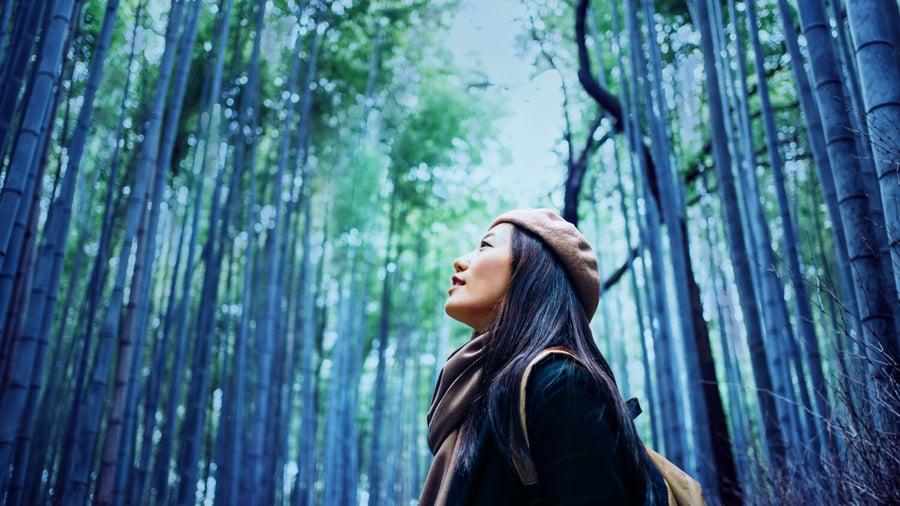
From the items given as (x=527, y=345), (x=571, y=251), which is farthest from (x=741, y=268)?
(x=527, y=345)

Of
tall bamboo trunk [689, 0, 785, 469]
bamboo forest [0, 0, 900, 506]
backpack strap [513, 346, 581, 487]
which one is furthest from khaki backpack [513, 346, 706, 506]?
tall bamboo trunk [689, 0, 785, 469]

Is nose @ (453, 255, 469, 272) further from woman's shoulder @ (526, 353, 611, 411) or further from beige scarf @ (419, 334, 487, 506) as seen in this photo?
woman's shoulder @ (526, 353, 611, 411)

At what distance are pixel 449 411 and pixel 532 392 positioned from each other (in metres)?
0.15

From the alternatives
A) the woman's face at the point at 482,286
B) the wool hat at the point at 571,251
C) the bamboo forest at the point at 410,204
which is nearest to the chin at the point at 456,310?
the woman's face at the point at 482,286

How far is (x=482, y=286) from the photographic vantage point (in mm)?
1038

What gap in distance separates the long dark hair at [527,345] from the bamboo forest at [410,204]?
22.3 inches

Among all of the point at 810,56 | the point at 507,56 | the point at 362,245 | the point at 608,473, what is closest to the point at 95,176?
the point at 362,245

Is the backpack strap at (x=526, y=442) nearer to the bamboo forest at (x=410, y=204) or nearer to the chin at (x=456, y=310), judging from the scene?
the chin at (x=456, y=310)

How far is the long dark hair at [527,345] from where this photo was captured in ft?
2.79

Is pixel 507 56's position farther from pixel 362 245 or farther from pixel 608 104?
pixel 362 245

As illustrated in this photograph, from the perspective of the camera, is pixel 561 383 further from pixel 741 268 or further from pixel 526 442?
pixel 741 268

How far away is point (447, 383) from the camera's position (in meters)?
0.98

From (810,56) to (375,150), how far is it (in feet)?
19.9

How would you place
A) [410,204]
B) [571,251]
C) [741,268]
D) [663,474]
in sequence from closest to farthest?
[663,474] < [571,251] < [741,268] < [410,204]
